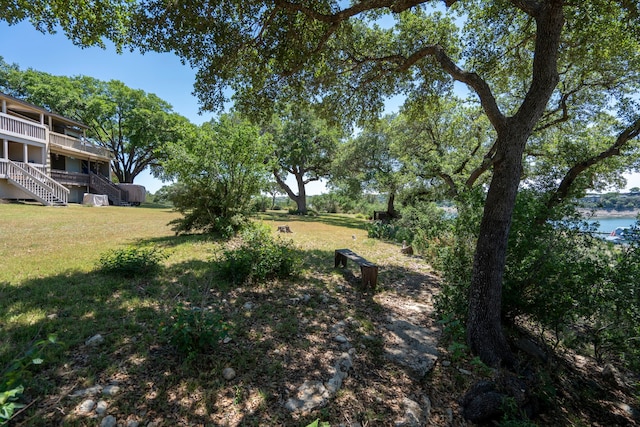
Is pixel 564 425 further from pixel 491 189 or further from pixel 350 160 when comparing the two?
pixel 350 160

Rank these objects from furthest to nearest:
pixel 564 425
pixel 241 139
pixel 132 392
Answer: pixel 241 139, pixel 564 425, pixel 132 392

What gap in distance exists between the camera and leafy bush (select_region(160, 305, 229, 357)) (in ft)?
8.77

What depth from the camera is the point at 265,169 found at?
357 inches

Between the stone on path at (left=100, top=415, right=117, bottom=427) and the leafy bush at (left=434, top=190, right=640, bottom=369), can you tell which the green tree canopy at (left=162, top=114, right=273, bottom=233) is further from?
the leafy bush at (left=434, top=190, right=640, bottom=369)

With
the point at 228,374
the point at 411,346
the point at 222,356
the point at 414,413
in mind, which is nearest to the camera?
the point at 414,413

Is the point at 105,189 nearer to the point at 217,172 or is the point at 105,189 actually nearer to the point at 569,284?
the point at 217,172

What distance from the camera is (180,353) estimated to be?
276 cm

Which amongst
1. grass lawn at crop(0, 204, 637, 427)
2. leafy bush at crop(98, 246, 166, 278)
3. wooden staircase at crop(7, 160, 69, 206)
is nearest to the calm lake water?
grass lawn at crop(0, 204, 637, 427)

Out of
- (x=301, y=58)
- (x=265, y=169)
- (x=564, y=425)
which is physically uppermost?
(x=301, y=58)

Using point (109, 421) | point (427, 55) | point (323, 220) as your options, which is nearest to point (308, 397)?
point (109, 421)

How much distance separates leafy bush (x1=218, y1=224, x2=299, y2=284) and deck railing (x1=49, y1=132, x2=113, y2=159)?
2167 centimetres

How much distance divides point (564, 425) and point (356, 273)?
13.5 ft

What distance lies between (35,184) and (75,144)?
687 centimetres

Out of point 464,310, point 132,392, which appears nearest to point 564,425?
point 464,310
